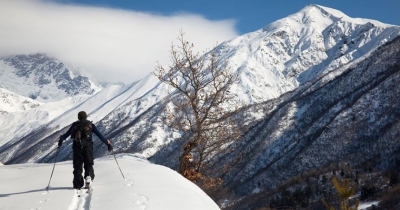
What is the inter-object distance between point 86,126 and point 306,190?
16403cm

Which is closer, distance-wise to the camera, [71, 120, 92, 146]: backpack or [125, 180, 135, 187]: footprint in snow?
[125, 180, 135, 187]: footprint in snow

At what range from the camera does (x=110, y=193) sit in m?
11.6

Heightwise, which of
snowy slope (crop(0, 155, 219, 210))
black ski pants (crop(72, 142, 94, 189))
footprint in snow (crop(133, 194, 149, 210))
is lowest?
snowy slope (crop(0, 155, 219, 210))

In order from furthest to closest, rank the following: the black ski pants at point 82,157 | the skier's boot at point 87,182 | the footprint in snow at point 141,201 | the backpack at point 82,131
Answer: the backpack at point 82,131, the black ski pants at point 82,157, the skier's boot at point 87,182, the footprint in snow at point 141,201

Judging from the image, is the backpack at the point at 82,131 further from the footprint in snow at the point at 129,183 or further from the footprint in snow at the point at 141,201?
the footprint in snow at the point at 141,201

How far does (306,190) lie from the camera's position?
163 metres

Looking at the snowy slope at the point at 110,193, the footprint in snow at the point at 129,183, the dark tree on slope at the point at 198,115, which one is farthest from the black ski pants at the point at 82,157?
the dark tree on slope at the point at 198,115

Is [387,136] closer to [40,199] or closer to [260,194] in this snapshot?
[260,194]

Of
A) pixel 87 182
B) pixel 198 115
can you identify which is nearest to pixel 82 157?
pixel 87 182

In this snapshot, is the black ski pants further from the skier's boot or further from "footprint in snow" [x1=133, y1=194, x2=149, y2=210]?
"footprint in snow" [x1=133, y1=194, x2=149, y2=210]

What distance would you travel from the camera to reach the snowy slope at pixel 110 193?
10.2 meters

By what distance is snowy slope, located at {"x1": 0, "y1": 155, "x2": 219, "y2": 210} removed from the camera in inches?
402

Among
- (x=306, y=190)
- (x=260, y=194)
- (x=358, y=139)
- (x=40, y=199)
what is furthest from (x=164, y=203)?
(x=358, y=139)

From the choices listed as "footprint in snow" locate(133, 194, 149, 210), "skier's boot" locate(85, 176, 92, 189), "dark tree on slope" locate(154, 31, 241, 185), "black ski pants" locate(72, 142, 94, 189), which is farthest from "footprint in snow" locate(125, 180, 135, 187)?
"dark tree on slope" locate(154, 31, 241, 185)
